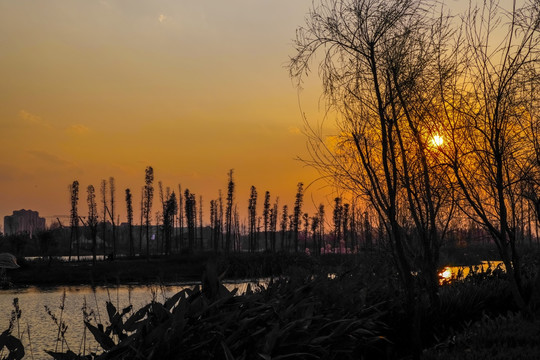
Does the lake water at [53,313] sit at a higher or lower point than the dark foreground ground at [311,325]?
lower

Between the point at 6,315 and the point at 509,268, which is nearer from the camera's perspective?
the point at 509,268

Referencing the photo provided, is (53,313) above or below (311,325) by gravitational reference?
below

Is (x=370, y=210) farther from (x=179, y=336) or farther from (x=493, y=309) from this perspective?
(x=179, y=336)

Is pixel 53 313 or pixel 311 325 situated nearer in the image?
pixel 311 325

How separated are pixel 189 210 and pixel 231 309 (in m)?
74.5

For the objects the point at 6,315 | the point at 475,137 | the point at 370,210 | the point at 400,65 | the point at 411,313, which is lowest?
the point at 6,315

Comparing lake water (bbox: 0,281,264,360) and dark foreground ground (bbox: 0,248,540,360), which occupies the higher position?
dark foreground ground (bbox: 0,248,540,360)

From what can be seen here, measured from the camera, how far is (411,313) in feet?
22.7

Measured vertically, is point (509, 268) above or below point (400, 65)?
below

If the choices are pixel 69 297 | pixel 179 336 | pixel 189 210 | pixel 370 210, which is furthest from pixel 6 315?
pixel 189 210

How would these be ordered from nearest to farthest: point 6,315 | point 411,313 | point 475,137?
point 411,313 → point 475,137 → point 6,315

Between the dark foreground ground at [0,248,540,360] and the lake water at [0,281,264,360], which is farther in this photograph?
the lake water at [0,281,264,360]

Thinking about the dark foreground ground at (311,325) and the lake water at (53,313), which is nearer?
the dark foreground ground at (311,325)

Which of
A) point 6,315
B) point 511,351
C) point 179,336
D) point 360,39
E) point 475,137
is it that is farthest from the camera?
point 6,315
